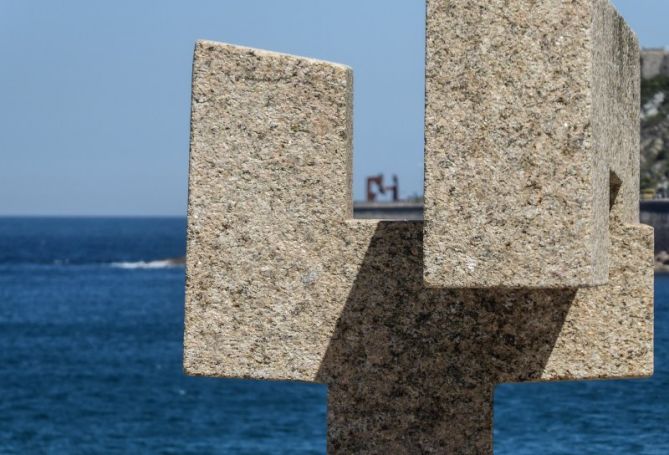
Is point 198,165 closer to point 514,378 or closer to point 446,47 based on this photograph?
point 446,47

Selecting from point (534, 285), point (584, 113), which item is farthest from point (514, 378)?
point (584, 113)

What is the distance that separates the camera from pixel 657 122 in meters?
91.1

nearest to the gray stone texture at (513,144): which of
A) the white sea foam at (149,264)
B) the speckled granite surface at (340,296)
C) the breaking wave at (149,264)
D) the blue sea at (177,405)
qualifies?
the speckled granite surface at (340,296)

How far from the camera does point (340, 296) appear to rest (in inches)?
183

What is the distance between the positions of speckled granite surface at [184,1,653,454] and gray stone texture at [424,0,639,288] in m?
0.49

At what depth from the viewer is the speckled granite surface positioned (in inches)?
180

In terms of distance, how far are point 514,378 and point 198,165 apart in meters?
1.38

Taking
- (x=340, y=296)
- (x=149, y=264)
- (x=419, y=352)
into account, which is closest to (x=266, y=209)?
(x=340, y=296)

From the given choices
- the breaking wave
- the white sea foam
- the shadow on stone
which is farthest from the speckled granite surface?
the white sea foam

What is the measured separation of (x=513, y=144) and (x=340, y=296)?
960 mm

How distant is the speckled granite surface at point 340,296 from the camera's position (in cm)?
456

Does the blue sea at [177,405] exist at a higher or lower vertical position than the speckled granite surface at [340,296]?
lower

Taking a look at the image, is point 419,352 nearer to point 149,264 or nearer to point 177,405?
point 177,405

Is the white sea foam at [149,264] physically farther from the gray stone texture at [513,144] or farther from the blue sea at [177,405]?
the gray stone texture at [513,144]
